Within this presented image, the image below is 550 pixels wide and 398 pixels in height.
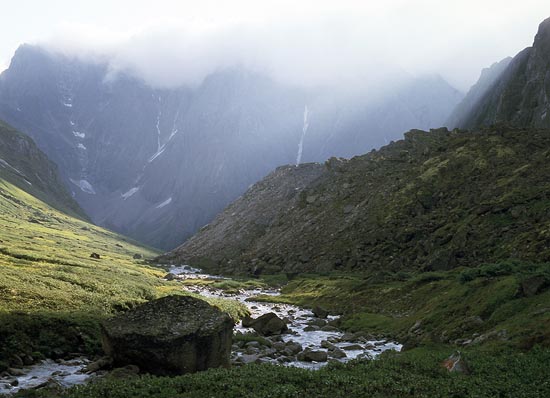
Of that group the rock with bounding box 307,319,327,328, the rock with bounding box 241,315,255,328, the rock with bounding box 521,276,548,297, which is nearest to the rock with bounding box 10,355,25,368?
the rock with bounding box 241,315,255,328

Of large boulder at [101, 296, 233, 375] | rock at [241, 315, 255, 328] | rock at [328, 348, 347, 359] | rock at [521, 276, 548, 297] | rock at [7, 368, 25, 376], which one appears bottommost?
rock at [7, 368, 25, 376]

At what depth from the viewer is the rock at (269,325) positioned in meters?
52.7

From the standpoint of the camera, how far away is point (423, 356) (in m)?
32.8

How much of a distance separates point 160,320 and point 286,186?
545 ft

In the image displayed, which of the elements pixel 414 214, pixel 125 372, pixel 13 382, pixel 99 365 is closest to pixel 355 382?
pixel 125 372

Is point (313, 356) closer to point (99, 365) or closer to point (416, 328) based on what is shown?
point (416, 328)

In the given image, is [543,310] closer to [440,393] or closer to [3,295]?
[440,393]

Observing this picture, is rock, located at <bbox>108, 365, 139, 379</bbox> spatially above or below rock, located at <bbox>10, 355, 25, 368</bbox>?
above

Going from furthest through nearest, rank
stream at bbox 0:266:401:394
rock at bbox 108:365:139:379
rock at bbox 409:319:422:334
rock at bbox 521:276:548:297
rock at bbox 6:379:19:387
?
rock at bbox 409:319:422:334 < rock at bbox 521:276:548:297 < stream at bbox 0:266:401:394 < rock at bbox 108:365:139:379 < rock at bbox 6:379:19:387

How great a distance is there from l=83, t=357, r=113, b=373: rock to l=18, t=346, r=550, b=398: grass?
626 centimetres

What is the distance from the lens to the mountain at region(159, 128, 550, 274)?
85812 mm

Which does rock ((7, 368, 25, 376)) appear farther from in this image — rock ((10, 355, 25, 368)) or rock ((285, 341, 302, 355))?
rock ((285, 341, 302, 355))

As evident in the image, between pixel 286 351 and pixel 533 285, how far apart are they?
73.0 feet

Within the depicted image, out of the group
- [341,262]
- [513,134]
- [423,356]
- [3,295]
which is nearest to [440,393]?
[423,356]
